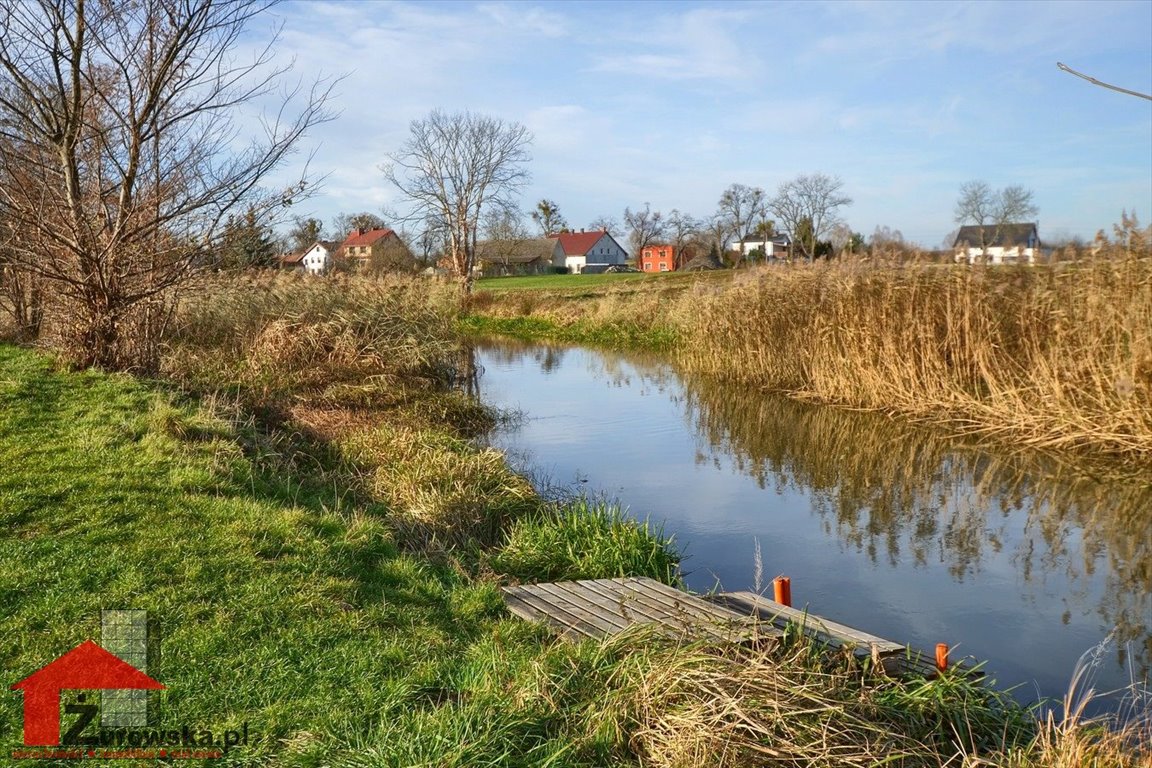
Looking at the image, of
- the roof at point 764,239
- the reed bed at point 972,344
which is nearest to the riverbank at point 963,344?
the reed bed at point 972,344

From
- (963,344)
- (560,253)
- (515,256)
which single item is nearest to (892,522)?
(963,344)

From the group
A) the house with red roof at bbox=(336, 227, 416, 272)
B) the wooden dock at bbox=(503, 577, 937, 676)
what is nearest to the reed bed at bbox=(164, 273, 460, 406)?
the house with red roof at bbox=(336, 227, 416, 272)

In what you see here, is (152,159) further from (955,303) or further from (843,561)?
(955,303)

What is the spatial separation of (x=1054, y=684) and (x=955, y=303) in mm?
7345

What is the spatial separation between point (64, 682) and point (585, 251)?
85.7m

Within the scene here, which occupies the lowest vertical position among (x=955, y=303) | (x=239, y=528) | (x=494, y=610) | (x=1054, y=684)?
(x=1054, y=684)

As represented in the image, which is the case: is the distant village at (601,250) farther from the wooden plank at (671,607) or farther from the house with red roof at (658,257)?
the wooden plank at (671,607)

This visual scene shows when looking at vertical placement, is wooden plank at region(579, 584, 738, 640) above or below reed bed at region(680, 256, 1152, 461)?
below

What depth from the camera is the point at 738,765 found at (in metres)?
A: 3.16

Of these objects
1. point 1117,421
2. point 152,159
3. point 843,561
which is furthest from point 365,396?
point 1117,421

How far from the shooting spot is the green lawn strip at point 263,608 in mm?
3424

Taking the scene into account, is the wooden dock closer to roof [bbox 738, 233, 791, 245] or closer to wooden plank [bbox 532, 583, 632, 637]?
wooden plank [bbox 532, 583, 632, 637]

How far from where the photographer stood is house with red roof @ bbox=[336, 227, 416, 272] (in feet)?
77.4

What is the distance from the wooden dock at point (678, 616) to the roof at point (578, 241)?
83.5m
